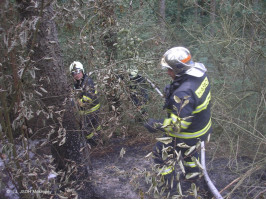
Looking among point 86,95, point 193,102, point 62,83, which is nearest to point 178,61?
point 193,102

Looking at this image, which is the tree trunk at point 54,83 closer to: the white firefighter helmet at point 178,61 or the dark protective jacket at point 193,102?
the dark protective jacket at point 193,102

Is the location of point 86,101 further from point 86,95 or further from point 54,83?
point 54,83

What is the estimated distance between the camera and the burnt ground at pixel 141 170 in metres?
3.55

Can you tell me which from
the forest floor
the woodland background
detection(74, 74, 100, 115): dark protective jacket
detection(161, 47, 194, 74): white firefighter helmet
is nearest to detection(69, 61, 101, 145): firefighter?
detection(74, 74, 100, 115): dark protective jacket

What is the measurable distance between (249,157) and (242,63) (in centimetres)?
191

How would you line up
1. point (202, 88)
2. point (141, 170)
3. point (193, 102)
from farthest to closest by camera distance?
point (141, 170)
point (202, 88)
point (193, 102)

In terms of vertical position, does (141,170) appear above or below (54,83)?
below

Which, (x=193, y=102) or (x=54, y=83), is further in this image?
(x=193, y=102)

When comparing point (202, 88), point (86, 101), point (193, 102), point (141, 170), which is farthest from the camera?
point (141, 170)

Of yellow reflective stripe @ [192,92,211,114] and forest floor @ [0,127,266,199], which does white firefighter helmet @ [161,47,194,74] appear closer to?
yellow reflective stripe @ [192,92,211,114]

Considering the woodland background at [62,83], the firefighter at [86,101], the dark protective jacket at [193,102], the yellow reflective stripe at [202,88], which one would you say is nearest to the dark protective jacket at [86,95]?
the firefighter at [86,101]

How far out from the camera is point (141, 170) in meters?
3.85

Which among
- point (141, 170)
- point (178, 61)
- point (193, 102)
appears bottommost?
point (141, 170)

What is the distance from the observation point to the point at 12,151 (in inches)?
79.4
